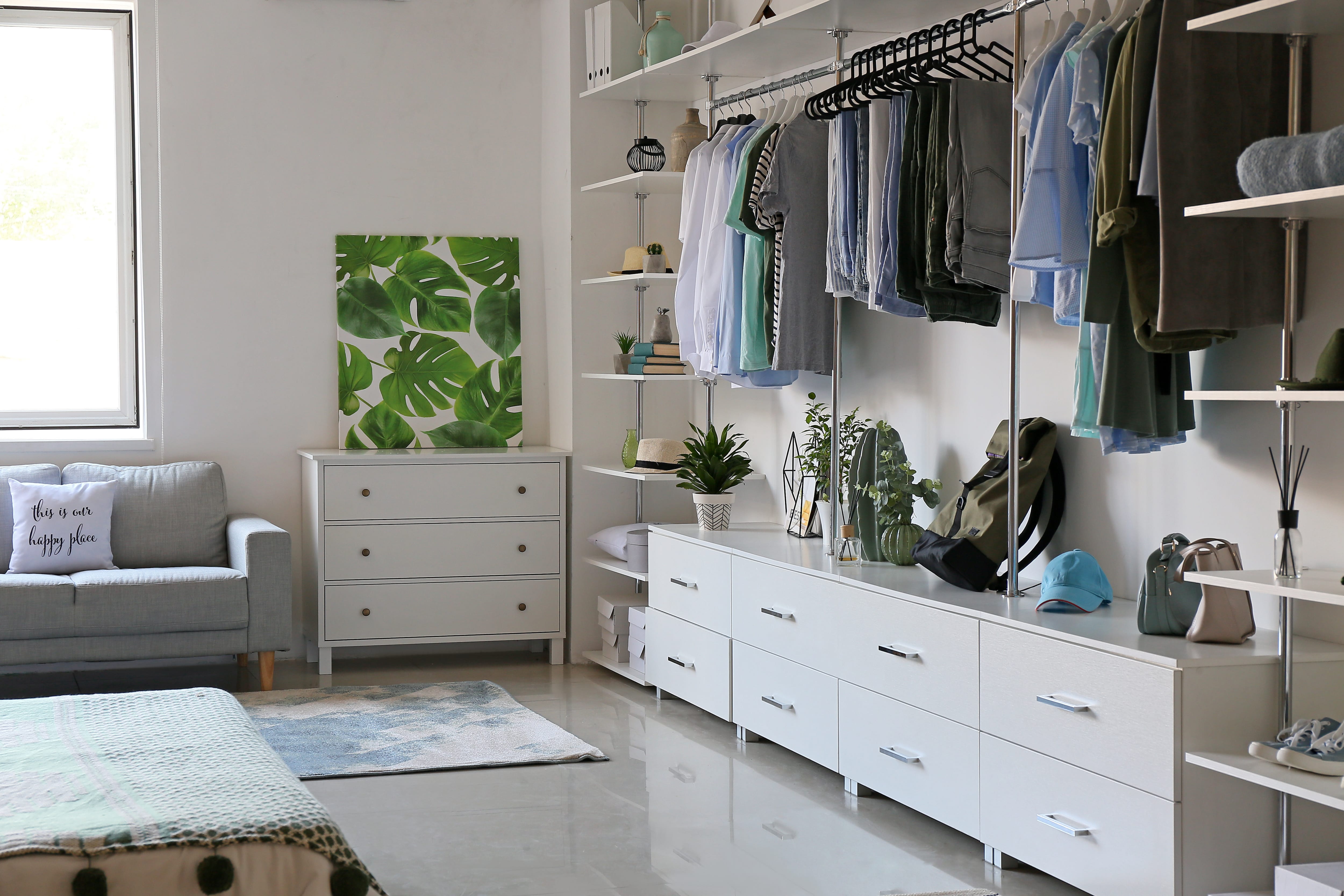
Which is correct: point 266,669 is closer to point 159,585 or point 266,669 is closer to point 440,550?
point 159,585

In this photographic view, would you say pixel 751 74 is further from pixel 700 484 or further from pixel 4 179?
pixel 4 179

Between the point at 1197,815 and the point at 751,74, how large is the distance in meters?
3.00

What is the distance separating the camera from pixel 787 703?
3904mm

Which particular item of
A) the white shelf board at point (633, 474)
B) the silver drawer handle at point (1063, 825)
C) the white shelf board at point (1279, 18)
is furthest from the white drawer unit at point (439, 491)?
the white shelf board at point (1279, 18)

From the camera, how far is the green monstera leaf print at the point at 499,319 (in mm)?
5832

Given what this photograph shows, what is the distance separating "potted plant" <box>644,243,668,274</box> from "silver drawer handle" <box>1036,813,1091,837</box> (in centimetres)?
276

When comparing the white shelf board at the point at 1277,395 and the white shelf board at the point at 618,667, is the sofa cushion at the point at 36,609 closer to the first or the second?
the white shelf board at the point at 618,667

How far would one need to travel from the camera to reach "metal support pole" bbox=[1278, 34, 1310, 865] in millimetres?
2582

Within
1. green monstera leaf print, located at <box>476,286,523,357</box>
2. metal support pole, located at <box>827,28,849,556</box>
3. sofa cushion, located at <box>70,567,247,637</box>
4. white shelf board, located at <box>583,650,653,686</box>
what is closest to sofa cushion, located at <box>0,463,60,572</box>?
sofa cushion, located at <box>70,567,247,637</box>

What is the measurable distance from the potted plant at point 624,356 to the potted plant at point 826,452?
0.94 m

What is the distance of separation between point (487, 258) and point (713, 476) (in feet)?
5.58

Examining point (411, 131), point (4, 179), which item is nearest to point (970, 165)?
point (411, 131)

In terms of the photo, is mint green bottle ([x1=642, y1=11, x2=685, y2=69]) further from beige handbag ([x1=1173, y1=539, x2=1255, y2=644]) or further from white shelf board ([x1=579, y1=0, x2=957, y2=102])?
beige handbag ([x1=1173, y1=539, x2=1255, y2=644])

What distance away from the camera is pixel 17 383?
218 inches
